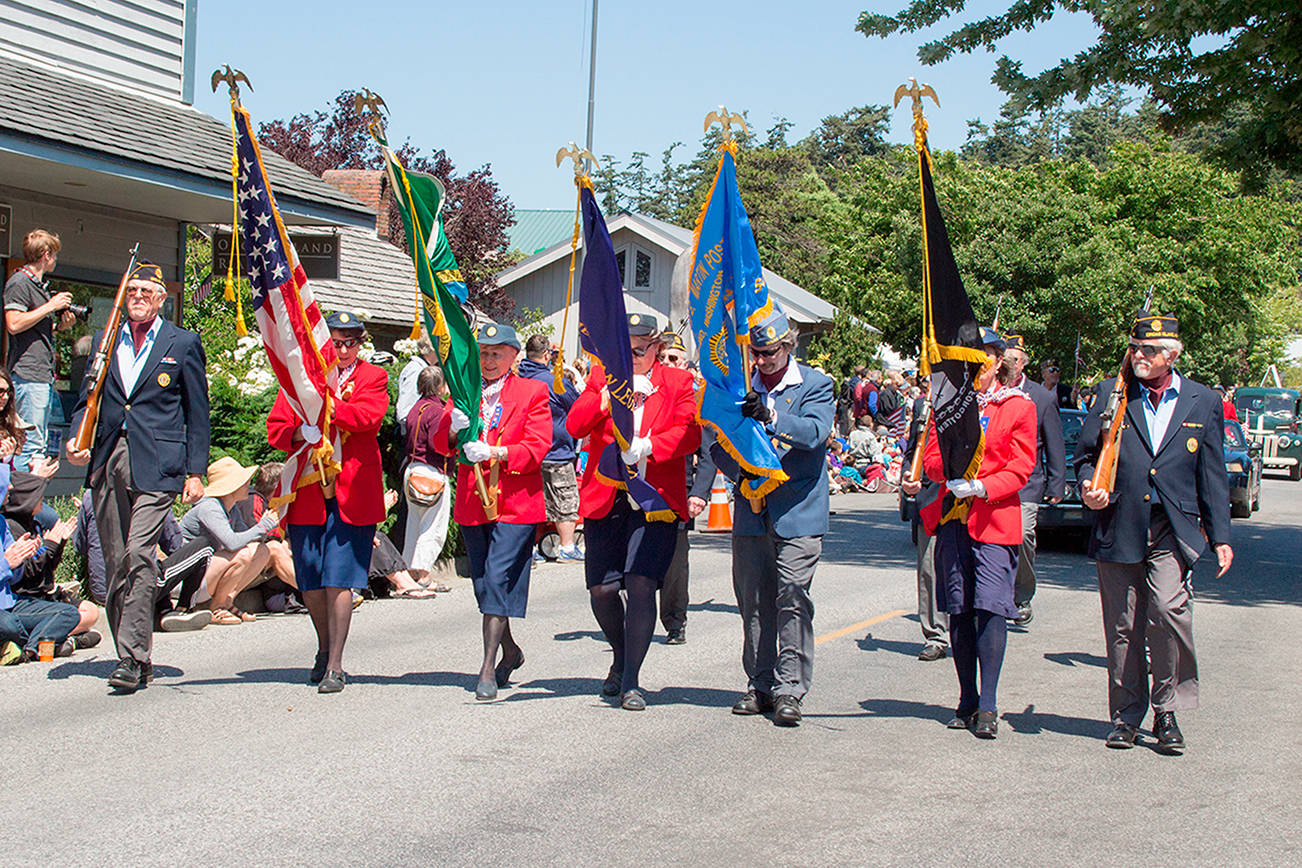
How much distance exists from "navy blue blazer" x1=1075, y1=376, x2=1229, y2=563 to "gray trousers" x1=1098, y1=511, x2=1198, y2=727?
0.25 feet

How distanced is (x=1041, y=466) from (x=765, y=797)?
5.12 meters

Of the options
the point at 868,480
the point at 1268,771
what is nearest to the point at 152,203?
the point at 1268,771

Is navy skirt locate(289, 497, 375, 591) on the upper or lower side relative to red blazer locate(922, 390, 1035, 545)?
lower

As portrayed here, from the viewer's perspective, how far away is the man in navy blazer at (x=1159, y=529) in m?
6.55

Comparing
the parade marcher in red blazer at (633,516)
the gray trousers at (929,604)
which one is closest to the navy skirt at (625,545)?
the parade marcher in red blazer at (633,516)

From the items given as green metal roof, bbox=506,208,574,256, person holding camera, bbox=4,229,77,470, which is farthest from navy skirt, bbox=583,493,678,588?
green metal roof, bbox=506,208,574,256

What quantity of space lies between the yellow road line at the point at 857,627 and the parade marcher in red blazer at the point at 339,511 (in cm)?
346

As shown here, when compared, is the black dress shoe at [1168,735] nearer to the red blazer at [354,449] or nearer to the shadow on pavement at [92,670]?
the red blazer at [354,449]

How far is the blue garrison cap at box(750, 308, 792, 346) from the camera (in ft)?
22.5

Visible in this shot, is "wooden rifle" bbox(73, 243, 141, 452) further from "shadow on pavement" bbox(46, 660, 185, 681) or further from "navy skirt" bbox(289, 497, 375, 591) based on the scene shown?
"shadow on pavement" bbox(46, 660, 185, 681)

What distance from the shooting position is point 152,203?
14.8 m

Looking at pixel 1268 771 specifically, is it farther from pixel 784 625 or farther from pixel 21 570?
pixel 21 570

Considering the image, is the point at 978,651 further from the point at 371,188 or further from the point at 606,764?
the point at 371,188

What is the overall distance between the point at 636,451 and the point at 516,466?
660 millimetres
